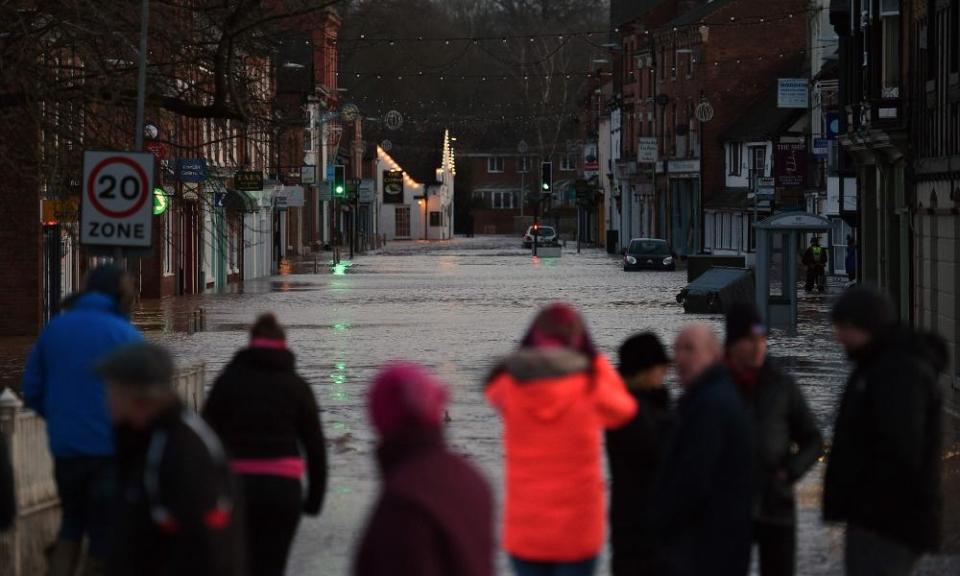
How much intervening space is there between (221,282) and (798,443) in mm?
48742

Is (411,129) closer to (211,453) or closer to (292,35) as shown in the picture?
(292,35)

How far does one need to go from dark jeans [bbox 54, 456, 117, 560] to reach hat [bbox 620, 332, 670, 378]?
2374mm

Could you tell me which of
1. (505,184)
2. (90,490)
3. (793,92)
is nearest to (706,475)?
(90,490)

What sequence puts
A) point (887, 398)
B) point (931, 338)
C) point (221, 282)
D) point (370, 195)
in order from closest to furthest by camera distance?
point (887, 398)
point (931, 338)
point (221, 282)
point (370, 195)

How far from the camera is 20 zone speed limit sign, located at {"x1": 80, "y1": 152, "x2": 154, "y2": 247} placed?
1603 cm

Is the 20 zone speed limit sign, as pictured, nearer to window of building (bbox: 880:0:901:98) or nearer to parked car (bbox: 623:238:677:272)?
window of building (bbox: 880:0:901:98)

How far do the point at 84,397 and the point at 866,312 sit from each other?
362cm

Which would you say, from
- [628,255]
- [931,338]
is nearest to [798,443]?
[931,338]

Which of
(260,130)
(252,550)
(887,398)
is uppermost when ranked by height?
(260,130)

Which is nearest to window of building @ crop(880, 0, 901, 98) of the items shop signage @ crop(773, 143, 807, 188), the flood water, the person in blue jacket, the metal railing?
the flood water

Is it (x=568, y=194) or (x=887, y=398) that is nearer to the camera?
(x=887, y=398)

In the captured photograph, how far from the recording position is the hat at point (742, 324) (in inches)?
340

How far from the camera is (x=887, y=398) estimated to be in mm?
7906

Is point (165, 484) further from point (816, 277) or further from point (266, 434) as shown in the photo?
point (816, 277)
